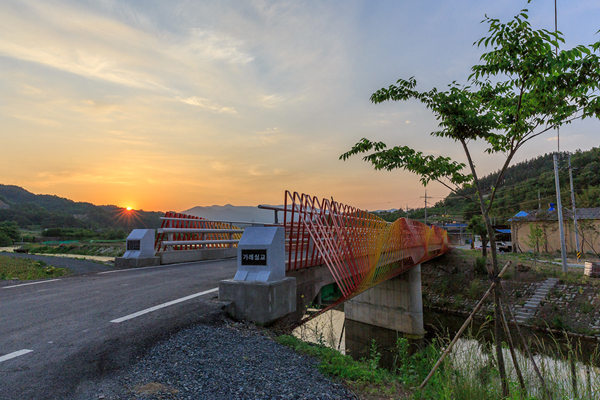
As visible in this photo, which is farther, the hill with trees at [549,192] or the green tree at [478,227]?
the hill with trees at [549,192]

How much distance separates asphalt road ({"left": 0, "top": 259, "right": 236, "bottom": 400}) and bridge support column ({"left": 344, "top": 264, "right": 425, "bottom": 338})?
15848 mm

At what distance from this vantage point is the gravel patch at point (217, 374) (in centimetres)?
293

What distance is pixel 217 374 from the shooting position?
3.33 metres

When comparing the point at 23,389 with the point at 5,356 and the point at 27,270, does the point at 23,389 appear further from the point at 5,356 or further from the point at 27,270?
the point at 27,270

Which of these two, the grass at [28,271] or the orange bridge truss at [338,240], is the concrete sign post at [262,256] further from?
the grass at [28,271]

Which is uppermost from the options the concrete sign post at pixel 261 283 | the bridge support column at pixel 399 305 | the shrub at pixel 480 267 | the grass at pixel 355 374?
the concrete sign post at pixel 261 283

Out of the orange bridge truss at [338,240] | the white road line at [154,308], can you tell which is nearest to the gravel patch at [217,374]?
the white road line at [154,308]

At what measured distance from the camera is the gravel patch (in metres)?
2.93

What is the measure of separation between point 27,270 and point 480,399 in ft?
40.2

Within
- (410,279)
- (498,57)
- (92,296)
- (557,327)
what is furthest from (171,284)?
(557,327)

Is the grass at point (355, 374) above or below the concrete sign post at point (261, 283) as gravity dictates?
below

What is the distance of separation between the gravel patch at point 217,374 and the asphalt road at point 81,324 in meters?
0.25

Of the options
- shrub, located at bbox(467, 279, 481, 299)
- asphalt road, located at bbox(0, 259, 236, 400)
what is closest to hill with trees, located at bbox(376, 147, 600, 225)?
shrub, located at bbox(467, 279, 481, 299)

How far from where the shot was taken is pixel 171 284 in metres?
7.30
